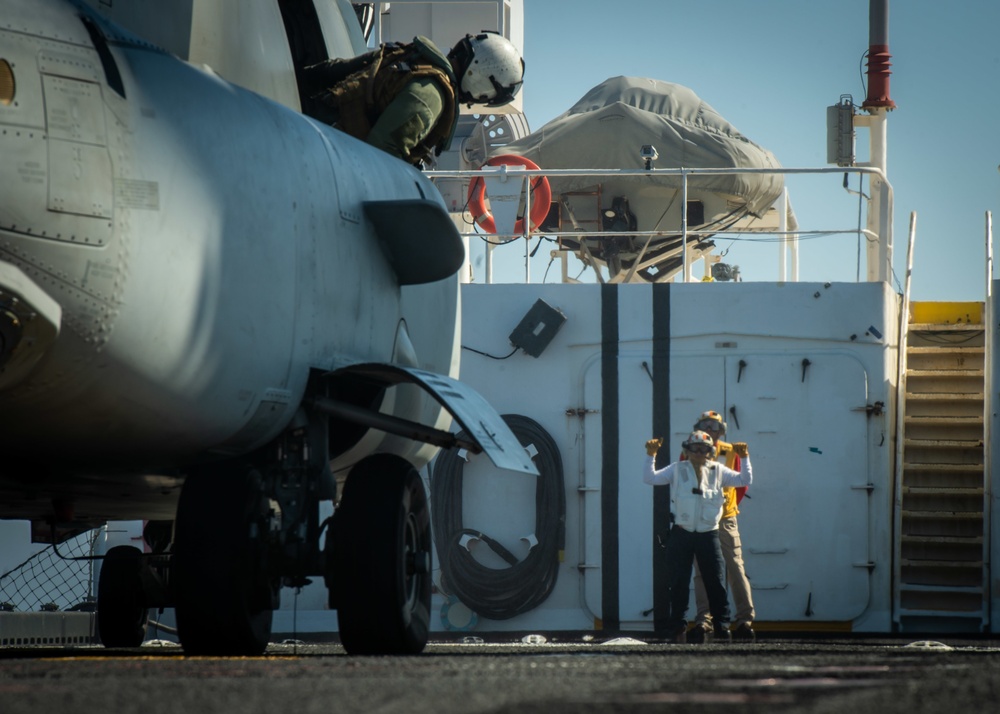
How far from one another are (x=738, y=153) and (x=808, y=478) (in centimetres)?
559

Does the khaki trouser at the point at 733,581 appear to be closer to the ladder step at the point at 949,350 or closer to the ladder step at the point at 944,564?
the ladder step at the point at 944,564

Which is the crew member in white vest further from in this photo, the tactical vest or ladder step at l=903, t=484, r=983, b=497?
the tactical vest

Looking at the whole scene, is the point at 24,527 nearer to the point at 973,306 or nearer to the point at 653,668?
the point at 973,306

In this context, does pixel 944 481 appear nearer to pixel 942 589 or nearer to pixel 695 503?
pixel 942 589

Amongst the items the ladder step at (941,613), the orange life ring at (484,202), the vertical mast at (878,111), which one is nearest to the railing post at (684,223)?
the orange life ring at (484,202)

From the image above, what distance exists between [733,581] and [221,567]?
23.1 feet

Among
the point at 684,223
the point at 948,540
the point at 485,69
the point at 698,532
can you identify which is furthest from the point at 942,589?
the point at 485,69

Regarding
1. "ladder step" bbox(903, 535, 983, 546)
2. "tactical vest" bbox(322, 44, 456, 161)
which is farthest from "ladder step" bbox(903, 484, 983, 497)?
"tactical vest" bbox(322, 44, 456, 161)

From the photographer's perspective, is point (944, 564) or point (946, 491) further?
point (946, 491)

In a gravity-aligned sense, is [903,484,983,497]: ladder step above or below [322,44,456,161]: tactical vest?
below

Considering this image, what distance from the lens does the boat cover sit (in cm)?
1794

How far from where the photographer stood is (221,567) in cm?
636

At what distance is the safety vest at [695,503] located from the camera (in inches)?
458

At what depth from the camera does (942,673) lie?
16.2 feet
